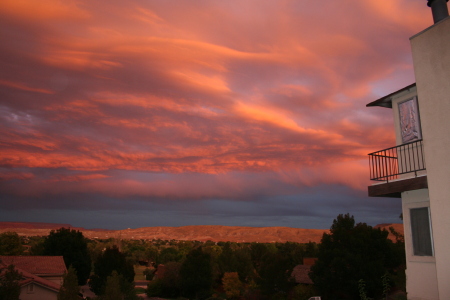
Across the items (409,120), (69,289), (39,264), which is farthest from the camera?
(39,264)

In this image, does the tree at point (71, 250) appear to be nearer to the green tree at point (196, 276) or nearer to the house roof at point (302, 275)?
the green tree at point (196, 276)

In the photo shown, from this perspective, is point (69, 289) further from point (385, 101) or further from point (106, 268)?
point (106, 268)

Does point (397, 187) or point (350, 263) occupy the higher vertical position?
point (397, 187)

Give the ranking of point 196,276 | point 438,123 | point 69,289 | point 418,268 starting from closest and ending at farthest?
point 438,123
point 418,268
point 69,289
point 196,276

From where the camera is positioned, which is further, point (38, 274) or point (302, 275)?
point (302, 275)

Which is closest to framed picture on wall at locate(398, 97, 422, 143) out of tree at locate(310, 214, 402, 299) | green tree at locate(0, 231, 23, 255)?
tree at locate(310, 214, 402, 299)

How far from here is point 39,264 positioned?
4412 centimetres

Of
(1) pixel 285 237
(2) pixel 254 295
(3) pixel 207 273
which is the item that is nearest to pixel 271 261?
(2) pixel 254 295

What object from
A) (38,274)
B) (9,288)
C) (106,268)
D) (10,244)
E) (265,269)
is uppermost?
(10,244)

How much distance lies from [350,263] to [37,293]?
100 feet

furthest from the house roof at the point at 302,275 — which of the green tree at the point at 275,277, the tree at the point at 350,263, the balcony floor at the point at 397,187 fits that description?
the balcony floor at the point at 397,187

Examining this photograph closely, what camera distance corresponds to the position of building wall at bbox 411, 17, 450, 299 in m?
10.4

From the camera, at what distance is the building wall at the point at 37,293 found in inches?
1298

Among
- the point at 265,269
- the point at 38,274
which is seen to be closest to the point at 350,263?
the point at 265,269
